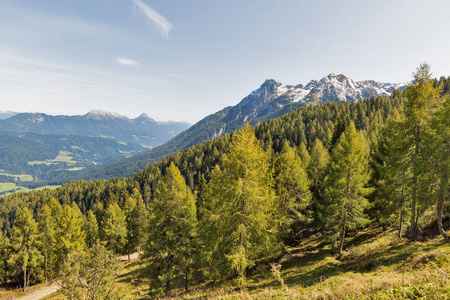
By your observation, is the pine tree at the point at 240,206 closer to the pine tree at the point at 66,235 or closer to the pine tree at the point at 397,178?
the pine tree at the point at 397,178

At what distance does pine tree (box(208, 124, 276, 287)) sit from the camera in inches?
637

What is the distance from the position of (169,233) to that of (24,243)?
36819 mm

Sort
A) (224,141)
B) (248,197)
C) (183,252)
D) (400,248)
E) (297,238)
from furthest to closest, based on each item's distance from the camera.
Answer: (224,141), (297,238), (183,252), (400,248), (248,197)

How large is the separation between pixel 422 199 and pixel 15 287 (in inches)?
2810

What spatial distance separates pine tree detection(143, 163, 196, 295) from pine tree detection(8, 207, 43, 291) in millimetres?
31944

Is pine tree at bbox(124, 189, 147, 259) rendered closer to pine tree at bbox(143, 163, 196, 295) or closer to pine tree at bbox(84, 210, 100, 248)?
pine tree at bbox(84, 210, 100, 248)

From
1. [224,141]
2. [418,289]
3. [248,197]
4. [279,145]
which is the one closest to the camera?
[418,289]

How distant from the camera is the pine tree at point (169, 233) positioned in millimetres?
22220

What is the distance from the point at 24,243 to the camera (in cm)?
3856

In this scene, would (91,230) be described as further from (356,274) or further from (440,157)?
(440,157)

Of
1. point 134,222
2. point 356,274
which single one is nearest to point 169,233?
point 356,274

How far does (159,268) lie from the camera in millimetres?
22984

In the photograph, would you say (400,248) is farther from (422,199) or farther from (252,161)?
(252,161)

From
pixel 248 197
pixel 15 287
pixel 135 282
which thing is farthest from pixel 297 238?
pixel 15 287
